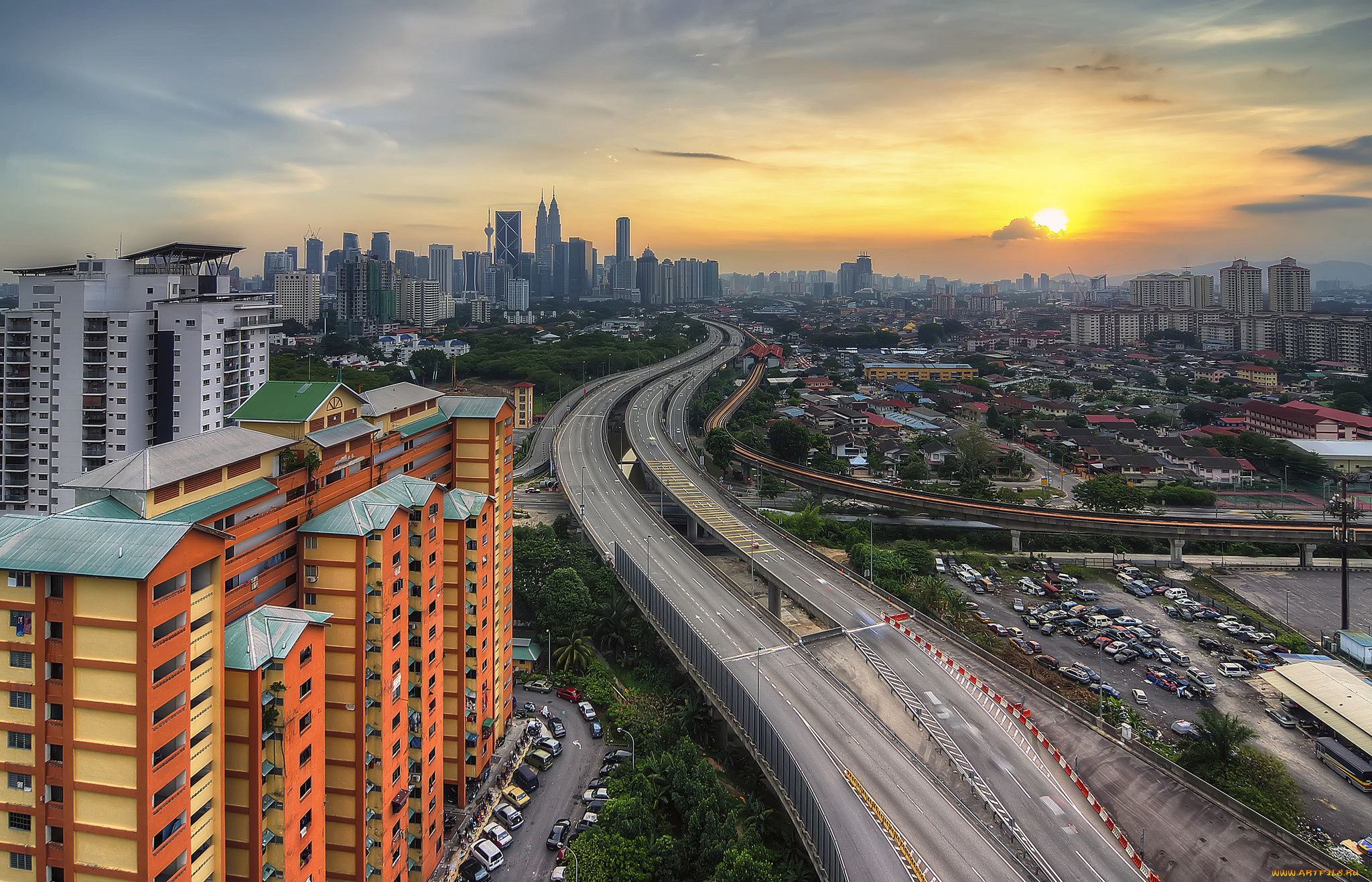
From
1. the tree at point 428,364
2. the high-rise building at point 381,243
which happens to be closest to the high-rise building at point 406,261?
the high-rise building at point 381,243

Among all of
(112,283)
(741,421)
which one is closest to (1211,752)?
(112,283)

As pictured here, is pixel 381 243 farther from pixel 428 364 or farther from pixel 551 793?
pixel 551 793

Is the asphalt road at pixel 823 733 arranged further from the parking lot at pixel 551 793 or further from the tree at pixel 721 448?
the tree at pixel 721 448

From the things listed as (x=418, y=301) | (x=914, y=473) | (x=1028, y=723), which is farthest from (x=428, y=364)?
(x=1028, y=723)

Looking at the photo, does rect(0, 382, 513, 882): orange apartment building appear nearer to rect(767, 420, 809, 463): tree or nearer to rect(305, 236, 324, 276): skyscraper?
rect(767, 420, 809, 463): tree

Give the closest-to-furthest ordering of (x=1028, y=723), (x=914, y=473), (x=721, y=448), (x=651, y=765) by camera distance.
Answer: (x=651, y=765) → (x=1028, y=723) → (x=914, y=473) → (x=721, y=448)

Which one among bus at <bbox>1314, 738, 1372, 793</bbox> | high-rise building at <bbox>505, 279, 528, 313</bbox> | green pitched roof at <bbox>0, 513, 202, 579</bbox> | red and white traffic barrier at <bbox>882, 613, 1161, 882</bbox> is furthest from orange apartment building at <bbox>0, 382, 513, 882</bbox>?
high-rise building at <bbox>505, 279, 528, 313</bbox>

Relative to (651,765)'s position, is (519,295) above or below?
above

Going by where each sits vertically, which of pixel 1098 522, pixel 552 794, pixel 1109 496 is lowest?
pixel 552 794
